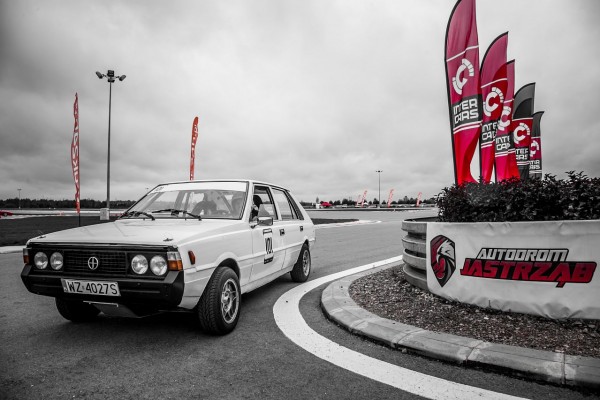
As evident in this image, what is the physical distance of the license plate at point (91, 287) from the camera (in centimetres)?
342

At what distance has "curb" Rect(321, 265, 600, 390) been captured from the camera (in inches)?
104

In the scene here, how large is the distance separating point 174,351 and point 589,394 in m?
3.11

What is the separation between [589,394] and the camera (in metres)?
2.51

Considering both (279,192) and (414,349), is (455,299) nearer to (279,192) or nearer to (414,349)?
(414,349)

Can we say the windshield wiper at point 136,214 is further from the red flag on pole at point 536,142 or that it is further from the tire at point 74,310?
the red flag on pole at point 536,142

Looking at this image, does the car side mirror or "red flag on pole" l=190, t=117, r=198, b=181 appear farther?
"red flag on pole" l=190, t=117, r=198, b=181

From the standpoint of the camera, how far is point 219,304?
12.2 ft

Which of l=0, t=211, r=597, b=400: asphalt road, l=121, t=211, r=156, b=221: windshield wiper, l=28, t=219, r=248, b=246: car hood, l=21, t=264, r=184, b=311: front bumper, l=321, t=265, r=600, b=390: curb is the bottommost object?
l=0, t=211, r=597, b=400: asphalt road

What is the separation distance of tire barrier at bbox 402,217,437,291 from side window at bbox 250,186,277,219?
1983 mm

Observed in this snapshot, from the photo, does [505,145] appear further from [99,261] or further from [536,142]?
[99,261]

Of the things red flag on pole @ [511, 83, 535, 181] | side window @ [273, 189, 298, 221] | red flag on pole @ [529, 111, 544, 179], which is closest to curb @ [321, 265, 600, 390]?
side window @ [273, 189, 298, 221]

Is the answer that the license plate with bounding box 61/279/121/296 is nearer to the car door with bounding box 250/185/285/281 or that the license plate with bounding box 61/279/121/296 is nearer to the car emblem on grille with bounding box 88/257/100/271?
the car emblem on grille with bounding box 88/257/100/271

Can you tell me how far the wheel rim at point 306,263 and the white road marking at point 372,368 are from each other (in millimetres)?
1940

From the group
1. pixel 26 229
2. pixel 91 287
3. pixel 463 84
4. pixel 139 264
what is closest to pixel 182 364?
pixel 139 264
